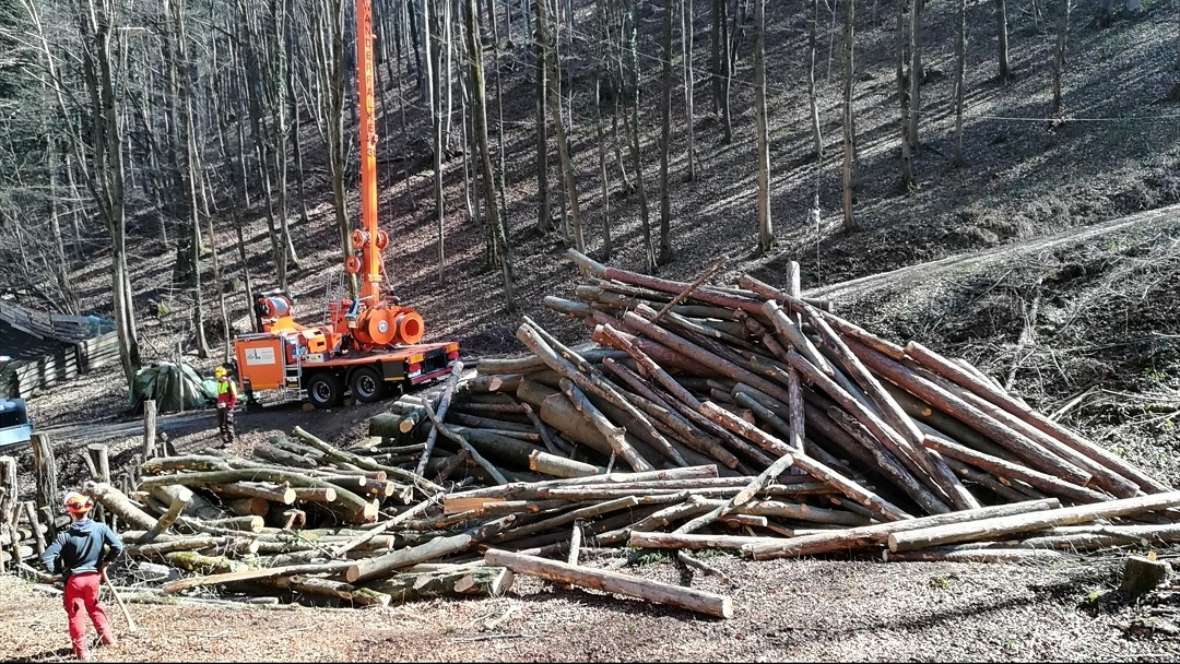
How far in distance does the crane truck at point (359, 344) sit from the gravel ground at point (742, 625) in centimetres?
902

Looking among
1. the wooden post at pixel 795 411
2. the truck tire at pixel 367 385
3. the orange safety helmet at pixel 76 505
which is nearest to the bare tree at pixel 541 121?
the truck tire at pixel 367 385

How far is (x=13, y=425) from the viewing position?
18078 mm

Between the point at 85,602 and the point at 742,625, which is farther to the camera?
the point at 85,602

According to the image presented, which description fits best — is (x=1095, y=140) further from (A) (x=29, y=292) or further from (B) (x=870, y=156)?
(A) (x=29, y=292)

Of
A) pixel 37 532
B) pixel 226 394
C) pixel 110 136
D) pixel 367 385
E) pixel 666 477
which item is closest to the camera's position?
pixel 666 477

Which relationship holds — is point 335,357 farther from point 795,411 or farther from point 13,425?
point 795,411

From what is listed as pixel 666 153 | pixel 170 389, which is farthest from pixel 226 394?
pixel 666 153

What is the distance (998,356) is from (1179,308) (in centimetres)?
245

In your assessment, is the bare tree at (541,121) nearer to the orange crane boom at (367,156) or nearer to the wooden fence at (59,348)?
the orange crane boom at (367,156)

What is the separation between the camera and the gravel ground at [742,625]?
5.75m

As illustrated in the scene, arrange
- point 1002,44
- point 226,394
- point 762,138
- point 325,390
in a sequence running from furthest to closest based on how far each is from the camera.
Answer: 1. point 1002,44
2. point 762,138
3. point 325,390
4. point 226,394

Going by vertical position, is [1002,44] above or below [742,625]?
above

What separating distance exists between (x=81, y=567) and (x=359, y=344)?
10.7m

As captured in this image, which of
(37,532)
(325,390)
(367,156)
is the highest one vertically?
(367,156)
